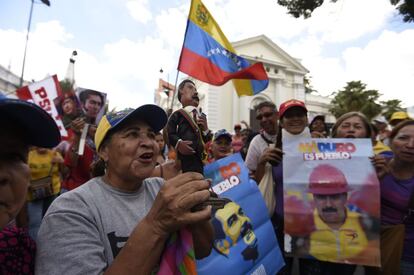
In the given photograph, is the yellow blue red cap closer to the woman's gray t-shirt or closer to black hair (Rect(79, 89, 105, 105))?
the woman's gray t-shirt

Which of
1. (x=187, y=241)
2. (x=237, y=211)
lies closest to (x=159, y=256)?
(x=187, y=241)

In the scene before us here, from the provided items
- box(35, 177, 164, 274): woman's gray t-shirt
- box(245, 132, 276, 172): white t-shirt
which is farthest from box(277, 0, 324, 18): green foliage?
box(35, 177, 164, 274): woman's gray t-shirt

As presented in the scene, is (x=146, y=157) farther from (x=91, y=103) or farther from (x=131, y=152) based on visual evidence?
(x=91, y=103)

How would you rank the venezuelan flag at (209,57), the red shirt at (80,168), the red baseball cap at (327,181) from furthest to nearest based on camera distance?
the venezuelan flag at (209,57) → the red shirt at (80,168) → the red baseball cap at (327,181)

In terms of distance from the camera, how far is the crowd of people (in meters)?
0.99

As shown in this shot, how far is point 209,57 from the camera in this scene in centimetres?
432

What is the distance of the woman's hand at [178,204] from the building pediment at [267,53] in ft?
100

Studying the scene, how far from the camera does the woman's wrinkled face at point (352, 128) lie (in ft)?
8.61

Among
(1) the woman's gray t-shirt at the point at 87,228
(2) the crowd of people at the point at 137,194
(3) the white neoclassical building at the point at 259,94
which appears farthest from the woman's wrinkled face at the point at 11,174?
(3) the white neoclassical building at the point at 259,94

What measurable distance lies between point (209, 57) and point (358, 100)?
101 ft

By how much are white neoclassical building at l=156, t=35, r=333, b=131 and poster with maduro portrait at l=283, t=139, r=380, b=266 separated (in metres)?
24.9

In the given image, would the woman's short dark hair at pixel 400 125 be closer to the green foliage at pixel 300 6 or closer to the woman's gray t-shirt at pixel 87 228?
the woman's gray t-shirt at pixel 87 228

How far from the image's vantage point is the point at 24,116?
93cm

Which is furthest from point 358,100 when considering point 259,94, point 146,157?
point 146,157
